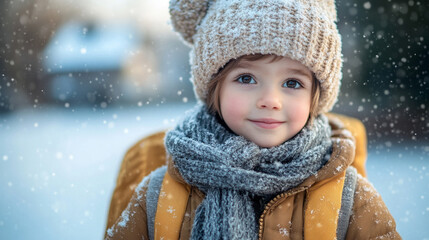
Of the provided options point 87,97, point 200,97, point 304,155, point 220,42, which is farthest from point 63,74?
point 304,155

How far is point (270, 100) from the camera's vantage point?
42.8 inches

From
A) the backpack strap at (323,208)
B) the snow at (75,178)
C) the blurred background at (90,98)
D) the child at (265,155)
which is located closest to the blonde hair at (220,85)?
the child at (265,155)

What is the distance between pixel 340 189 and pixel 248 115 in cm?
35

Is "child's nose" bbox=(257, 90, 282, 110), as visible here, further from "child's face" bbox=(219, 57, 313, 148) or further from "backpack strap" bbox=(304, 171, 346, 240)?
"backpack strap" bbox=(304, 171, 346, 240)

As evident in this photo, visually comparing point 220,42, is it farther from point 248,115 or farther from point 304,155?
point 304,155

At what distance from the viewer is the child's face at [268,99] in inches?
43.7

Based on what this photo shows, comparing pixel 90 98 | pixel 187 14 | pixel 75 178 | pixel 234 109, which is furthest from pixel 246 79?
pixel 90 98

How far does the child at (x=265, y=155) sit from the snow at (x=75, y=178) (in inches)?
50.4

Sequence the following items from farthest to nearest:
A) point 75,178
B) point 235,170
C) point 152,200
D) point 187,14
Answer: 1. point 75,178
2. point 187,14
3. point 152,200
4. point 235,170

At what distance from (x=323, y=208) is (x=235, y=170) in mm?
274

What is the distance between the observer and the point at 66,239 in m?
2.25

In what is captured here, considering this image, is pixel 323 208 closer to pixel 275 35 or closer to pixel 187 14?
pixel 275 35

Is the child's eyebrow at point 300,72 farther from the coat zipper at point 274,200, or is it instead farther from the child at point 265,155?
the coat zipper at point 274,200

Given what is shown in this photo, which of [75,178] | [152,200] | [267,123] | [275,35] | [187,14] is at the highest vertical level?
[187,14]
